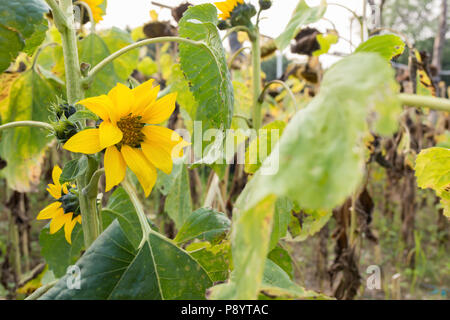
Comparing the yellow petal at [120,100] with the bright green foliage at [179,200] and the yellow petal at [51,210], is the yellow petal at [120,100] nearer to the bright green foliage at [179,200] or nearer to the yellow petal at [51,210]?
the yellow petal at [51,210]

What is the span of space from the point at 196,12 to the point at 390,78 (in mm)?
306

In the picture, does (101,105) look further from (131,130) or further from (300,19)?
(300,19)

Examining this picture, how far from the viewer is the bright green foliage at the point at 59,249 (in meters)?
0.51

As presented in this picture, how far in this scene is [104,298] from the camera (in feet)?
1.10

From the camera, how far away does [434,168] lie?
438mm

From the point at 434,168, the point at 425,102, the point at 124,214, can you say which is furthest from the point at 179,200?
the point at 425,102

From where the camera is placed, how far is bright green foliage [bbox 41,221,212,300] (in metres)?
0.33

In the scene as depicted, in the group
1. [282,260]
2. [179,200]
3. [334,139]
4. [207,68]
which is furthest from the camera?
[179,200]

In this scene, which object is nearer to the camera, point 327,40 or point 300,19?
point 300,19

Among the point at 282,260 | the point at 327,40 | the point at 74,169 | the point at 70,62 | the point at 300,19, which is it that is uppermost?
the point at 327,40

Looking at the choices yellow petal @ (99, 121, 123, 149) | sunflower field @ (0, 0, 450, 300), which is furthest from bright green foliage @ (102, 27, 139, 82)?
yellow petal @ (99, 121, 123, 149)

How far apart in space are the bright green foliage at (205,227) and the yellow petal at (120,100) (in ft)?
0.47

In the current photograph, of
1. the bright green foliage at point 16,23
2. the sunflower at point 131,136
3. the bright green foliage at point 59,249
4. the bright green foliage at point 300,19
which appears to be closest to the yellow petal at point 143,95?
the sunflower at point 131,136
